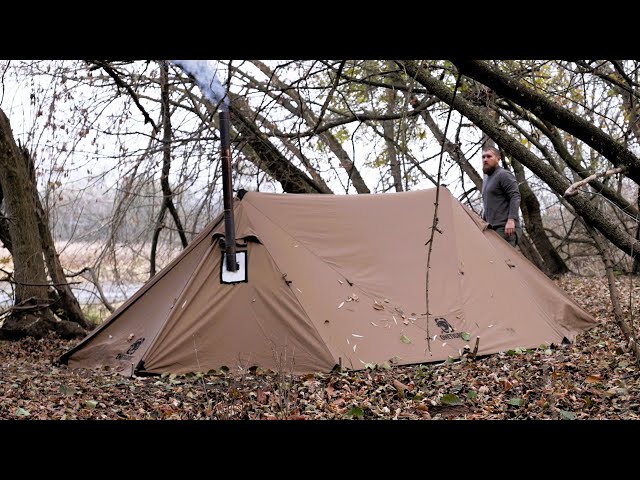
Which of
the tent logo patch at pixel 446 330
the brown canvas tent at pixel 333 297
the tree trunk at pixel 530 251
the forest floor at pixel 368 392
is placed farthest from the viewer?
the tree trunk at pixel 530 251

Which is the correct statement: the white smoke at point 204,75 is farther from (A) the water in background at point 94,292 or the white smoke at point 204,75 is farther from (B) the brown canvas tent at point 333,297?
(A) the water in background at point 94,292

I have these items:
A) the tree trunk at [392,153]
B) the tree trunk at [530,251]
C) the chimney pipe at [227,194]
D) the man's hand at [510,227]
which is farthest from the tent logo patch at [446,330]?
the tree trunk at [530,251]

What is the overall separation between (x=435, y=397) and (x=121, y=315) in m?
2.76

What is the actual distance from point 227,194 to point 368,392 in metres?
1.87

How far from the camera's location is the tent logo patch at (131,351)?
18.5 feet

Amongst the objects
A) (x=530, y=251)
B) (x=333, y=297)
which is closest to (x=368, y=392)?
(x=333, y=297)

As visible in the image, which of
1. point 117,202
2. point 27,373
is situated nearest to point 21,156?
point 117,202

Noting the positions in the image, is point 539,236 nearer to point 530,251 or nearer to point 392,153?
point 530,251

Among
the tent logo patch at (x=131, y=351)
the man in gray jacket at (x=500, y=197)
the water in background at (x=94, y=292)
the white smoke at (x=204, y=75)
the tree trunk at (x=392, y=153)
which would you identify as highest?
the tree trunk at (x=392, y=153)

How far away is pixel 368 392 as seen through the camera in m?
4.68

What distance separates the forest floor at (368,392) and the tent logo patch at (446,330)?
0.32 meters

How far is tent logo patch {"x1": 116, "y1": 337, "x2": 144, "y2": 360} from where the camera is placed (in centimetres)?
565
